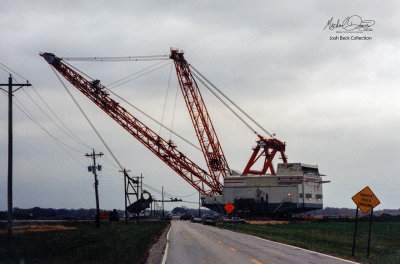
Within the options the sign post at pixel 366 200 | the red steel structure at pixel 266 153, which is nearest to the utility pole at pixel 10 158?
the sign post at pixel 366 200

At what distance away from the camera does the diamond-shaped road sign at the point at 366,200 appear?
23.1 m

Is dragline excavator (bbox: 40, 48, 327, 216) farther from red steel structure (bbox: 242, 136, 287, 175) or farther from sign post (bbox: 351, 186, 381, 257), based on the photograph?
sign post (bbox: 351, 186, 381, 257)

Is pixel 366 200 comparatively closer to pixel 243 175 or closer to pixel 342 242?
pixel 342 242

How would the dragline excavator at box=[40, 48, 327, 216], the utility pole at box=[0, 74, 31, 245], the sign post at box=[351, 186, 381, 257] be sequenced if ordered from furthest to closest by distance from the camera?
the dragline excavator at box=[40, 48, 327, 216], the utility pole at box=[0, 74, 31, 245], the sign post at box=[351, 186, 381, 257]

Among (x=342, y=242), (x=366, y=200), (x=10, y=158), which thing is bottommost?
(x=342, y=242)

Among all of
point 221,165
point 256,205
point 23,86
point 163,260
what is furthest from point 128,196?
point 163,260

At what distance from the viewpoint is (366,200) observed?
2341cm

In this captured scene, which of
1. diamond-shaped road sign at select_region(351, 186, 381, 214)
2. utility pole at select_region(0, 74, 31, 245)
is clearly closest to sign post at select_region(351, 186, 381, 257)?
diamond-shaped road sign at select_region(351, 186, 381, 214)

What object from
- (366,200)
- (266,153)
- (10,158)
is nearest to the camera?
(366,200)

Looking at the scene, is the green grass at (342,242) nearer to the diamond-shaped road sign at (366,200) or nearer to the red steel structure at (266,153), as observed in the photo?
the diamond-shaped road sign at (366,200)

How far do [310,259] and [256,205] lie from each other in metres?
74.9

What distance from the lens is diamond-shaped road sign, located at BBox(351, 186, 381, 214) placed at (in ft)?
75.8

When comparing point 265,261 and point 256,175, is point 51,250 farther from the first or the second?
point 256,175

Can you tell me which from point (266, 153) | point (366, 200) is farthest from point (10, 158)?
point (266, 153)
